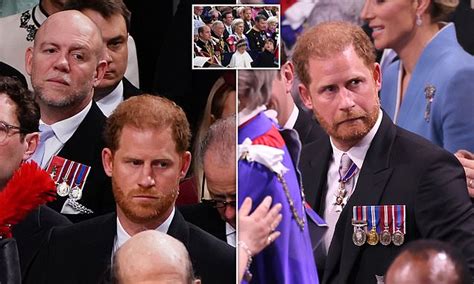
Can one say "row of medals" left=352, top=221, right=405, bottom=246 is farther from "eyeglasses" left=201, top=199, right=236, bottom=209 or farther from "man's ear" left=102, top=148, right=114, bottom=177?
"man's ear" left=102, top=148, right=114, bottom=177

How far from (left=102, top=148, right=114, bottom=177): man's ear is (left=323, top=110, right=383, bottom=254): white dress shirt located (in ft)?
2.30

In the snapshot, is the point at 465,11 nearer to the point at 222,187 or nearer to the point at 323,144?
the point at 323,144

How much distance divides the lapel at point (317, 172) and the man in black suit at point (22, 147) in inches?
31.3

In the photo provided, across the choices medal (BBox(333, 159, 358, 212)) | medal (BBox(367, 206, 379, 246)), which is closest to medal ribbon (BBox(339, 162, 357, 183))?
medal (BBox(333, 159, 358, 212))

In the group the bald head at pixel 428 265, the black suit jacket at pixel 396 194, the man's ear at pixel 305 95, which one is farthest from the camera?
the man's ear at pixel 305 95

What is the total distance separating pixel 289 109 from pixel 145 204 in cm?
55

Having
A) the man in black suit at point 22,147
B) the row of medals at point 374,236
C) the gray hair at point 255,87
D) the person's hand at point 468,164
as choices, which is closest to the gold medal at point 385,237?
the row of medals at point 374,236

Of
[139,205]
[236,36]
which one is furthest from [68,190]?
[236,36]

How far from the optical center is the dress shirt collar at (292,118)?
3.14m

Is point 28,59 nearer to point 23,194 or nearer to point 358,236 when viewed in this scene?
point 23,194

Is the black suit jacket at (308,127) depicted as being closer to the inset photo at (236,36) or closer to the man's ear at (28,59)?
the inset photo at (236,36)

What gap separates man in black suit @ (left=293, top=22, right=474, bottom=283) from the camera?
3.04m

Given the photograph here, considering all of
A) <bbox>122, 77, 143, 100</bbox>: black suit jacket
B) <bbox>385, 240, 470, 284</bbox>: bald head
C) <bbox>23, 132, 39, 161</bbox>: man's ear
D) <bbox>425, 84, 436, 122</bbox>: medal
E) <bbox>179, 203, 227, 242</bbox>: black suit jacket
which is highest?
<bbox>122, 77, 143, 100</bbox>: black suit jacket

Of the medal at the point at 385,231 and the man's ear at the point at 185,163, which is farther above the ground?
the man's ear at the point at 185,163
